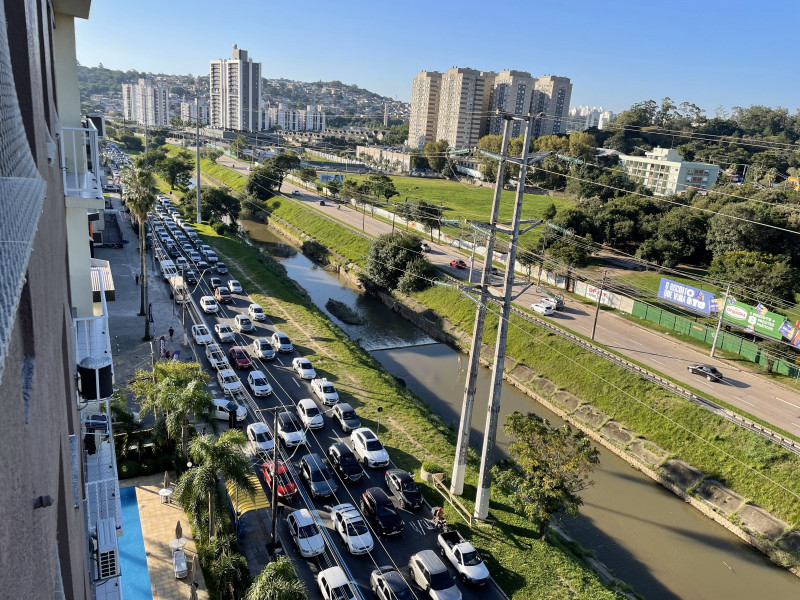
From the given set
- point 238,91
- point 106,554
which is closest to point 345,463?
point 106,554

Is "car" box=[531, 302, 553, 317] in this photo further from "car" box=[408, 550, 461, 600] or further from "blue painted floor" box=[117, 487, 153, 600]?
"blue painted floor" box=[117, 487, 153, 600]

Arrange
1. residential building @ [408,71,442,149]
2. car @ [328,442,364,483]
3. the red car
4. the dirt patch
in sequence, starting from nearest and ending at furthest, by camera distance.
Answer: the red car, car @ [328,442,364,483], the dirt patch, residential building @ [408,71,442,149]

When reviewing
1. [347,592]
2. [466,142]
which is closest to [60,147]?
[347,592]

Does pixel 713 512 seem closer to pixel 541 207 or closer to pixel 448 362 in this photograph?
pixel 448 362

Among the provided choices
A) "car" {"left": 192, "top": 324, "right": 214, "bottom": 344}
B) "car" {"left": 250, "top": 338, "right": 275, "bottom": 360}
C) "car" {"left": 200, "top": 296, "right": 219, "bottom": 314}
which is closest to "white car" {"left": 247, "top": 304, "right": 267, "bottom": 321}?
"car" {"left": 200, "top": 296, "right": 219, "bottom": 314}

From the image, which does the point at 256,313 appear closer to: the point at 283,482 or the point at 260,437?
the point at 260,437

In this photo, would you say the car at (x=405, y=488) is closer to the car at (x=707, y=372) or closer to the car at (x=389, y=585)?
the car at (x=389, y=585)
